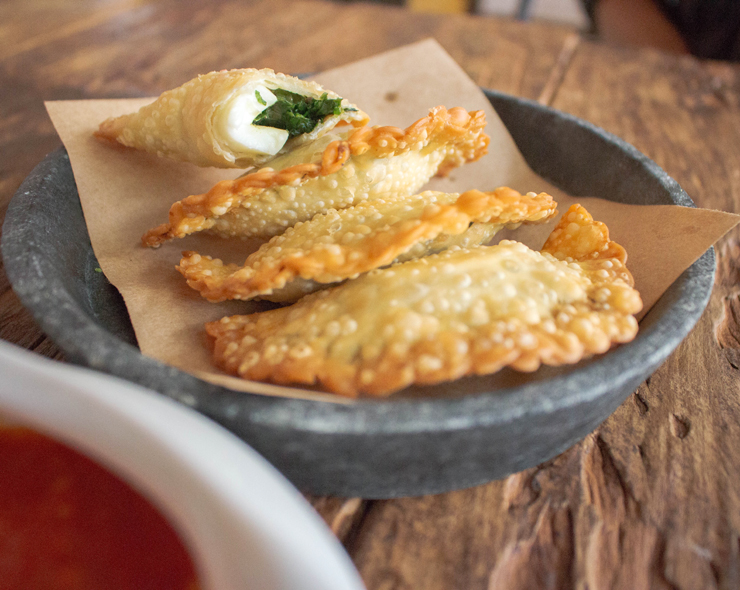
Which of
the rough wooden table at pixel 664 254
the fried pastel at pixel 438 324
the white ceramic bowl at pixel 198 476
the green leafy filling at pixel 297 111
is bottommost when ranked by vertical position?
the rough wooden table at pixel 664 254

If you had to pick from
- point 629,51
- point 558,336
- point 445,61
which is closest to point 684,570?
point 558,336

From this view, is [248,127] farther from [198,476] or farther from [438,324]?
[198,476]

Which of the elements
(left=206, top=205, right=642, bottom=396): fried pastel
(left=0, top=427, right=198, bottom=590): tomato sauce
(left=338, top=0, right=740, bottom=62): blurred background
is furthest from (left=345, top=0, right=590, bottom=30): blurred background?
(left=0, top=427, right=198, bottom=590): tomato sauce

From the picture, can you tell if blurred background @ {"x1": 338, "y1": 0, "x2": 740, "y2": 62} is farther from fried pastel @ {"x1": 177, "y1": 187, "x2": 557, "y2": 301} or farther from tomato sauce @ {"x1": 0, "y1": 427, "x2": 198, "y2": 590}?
tomato sauce @ {"x1": 0, "y1": 427, "x2": 198, "y2": 590}

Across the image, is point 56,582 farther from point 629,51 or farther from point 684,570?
point 629,51

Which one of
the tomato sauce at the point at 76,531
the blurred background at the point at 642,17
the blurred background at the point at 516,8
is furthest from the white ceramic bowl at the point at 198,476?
the blurred background at the point at 516,8

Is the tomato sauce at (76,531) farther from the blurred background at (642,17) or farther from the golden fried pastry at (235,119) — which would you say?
the blurred background at (642,17)
